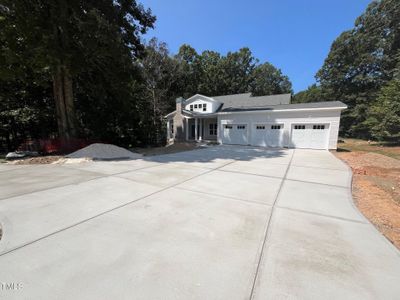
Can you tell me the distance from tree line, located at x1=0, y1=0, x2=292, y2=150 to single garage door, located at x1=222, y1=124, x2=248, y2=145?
7003mm

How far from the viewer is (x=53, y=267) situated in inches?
91.0

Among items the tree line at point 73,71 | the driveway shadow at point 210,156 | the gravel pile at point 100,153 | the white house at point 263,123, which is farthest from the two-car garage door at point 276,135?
the gravel pile at point 100,153

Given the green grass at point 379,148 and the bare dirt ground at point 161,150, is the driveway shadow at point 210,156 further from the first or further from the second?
the green grass at point 379,148

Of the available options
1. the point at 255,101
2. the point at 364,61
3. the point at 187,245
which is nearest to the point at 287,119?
the point at 255,101

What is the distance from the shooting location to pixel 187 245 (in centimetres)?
282

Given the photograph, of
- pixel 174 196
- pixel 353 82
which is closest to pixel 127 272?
pixel 174 196

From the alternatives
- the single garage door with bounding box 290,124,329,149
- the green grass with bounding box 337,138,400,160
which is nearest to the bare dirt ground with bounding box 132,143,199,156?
the single garage door with bounding box 290,124,329,149

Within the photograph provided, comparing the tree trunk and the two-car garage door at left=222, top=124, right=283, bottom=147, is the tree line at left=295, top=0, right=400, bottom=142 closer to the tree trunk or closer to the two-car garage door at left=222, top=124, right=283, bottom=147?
the two-car garage door at left=222, top=124, right=283, bottom=147

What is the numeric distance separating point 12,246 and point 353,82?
36.7 meters

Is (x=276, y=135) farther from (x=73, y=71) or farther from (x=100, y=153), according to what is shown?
(x=73, y=71)

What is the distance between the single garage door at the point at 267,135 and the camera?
53.4 ft

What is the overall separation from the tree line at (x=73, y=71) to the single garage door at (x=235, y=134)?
7.00 m

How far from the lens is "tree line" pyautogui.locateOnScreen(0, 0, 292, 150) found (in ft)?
31.2

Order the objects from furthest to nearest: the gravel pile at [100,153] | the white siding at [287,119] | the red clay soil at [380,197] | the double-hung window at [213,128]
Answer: the double-hung window at [213,128] < the white siding at [287,119] < the gravel pile at [100,153] < the red clay soil at [380,197]
